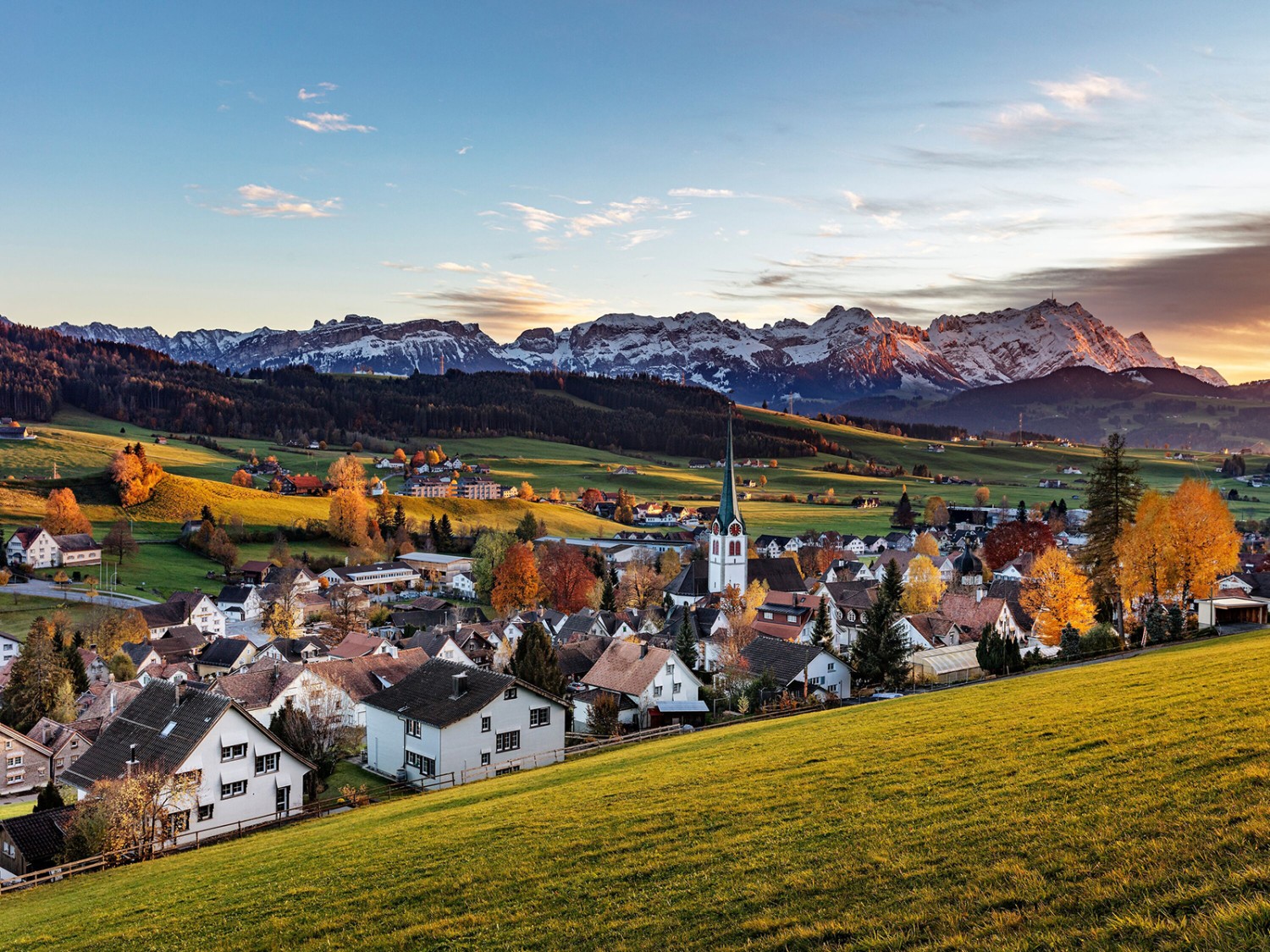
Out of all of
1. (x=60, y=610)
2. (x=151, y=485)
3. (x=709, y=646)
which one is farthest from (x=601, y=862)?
(x=151, y=485)

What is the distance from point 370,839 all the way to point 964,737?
16030 millimetres

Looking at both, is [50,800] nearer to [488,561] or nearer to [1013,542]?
[488,561]

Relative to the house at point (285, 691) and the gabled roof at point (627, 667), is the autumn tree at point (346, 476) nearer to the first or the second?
the house at point (285, 691)

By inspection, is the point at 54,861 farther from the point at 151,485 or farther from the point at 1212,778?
the point at 151,485

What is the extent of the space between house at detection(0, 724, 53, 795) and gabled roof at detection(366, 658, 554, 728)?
2692cm

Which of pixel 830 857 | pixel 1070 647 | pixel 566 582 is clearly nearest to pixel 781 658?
pixel 1070 647

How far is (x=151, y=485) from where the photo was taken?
154 meters

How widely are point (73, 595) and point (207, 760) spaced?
79.5 meters

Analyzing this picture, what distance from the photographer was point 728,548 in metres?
101

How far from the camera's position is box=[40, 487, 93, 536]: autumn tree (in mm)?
126375

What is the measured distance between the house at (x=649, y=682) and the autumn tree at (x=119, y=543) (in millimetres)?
95278

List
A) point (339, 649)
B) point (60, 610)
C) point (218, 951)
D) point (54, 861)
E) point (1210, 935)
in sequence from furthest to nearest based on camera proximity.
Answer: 1. point (60, 610)
2. point (339, 649)
3. point (54, 861)
4. point (218, 951)
5. point (1210, 935)

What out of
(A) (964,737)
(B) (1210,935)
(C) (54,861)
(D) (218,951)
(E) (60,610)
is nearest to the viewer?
(B) (1210,935)

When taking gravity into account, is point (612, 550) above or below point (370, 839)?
below
